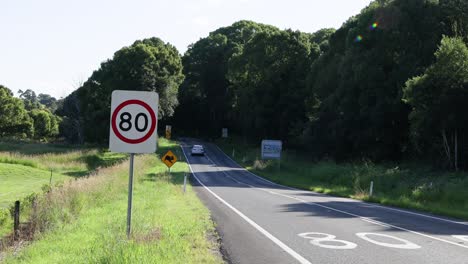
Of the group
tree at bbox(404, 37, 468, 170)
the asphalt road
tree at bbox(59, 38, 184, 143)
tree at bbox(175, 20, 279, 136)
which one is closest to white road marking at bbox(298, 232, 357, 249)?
the asphalt road

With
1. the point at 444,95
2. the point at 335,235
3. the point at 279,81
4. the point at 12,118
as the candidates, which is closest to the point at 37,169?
the point at 444,95

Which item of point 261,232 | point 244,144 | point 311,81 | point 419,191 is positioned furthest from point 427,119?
point 244,144

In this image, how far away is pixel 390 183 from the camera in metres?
27.0

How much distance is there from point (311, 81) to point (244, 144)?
2202cm

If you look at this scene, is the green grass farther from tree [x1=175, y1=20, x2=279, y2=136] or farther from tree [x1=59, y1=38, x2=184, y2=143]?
tree [x1=175, y1=20, x2=279, y2=136]

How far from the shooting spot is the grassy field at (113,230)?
25.3ft

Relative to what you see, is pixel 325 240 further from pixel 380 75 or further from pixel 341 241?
pixel 380 75

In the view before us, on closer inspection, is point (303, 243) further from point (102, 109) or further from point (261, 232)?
point (102, 109)

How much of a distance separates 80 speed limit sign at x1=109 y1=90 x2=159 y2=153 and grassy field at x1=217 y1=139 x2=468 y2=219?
1293cm

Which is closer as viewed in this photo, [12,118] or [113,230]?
[113,230]

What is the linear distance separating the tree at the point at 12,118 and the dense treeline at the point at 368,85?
37.3 meters

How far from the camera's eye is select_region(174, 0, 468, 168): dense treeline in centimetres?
2864

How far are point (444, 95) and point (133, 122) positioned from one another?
24.7 m

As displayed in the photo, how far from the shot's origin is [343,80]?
45.6 meters
